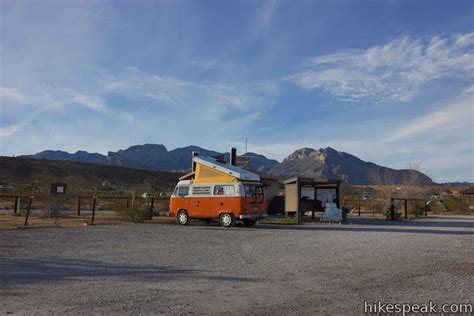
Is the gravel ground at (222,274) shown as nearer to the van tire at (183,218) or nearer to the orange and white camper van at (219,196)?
the orange and white camper van at (219,196)

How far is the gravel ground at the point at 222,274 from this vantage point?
7.28 m

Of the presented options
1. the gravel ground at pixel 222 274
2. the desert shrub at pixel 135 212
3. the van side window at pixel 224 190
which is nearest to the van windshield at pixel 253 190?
the van side window at pixel 224 190

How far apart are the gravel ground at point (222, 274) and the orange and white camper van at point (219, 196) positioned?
6349 millimetres

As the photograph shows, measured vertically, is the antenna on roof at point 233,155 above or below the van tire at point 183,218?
above

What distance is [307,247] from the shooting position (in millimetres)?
15008

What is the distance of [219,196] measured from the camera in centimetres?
2384

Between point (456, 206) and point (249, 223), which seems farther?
point (456, 206)

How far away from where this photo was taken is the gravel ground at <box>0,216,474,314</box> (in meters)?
7.28

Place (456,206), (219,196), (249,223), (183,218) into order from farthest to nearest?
(456,206), (183,218), (249,223), (219,196)

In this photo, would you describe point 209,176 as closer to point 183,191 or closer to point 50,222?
point 183,191

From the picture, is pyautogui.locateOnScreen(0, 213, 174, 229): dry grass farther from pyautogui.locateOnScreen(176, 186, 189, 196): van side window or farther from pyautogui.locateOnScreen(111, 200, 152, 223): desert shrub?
pyautogui.locateOnScreen(176, 186, 189, 196): van side window

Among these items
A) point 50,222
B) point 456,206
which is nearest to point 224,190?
point 50,222

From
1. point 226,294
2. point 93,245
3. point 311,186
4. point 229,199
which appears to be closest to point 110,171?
point 311,186

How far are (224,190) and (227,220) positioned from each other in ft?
4.53
